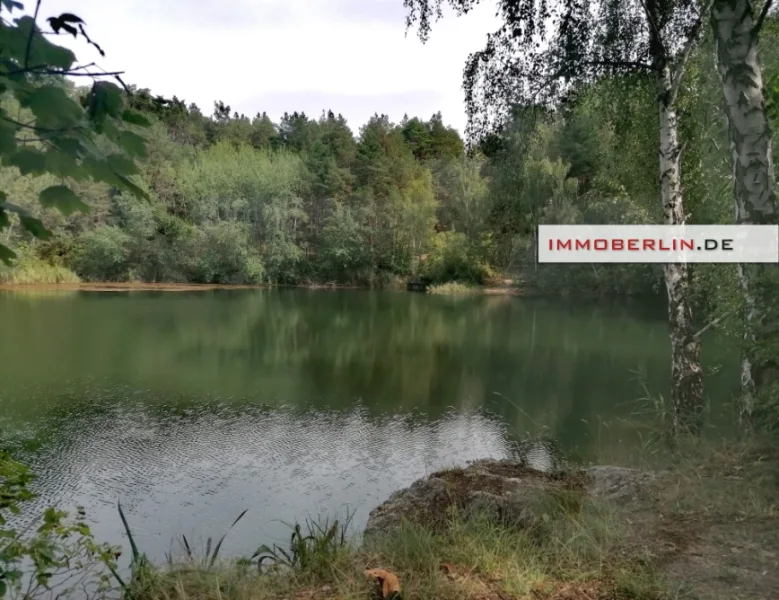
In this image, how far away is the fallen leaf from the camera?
7.34 feet

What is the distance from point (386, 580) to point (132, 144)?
1.83 metres

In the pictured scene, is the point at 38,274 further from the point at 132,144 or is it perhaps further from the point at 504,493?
the point at 132,144

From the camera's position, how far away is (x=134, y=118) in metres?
1.25

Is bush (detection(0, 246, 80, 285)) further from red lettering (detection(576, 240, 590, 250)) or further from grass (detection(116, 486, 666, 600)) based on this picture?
grass (detection(116, 486, 666, 600))

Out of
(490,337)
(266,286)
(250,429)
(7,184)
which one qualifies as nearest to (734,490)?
(250,429)

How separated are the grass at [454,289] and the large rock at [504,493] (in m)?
27.6

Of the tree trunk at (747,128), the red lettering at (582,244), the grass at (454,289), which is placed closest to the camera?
the tree trunk at (747,128)

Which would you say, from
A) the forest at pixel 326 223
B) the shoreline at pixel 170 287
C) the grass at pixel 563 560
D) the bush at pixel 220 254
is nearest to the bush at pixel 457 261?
the forest at pixel 326 223

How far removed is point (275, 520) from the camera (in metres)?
5.51

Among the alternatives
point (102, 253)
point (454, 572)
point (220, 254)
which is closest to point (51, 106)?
point (454, 572)

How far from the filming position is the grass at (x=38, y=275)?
2911cm

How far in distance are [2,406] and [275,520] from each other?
6027 mm

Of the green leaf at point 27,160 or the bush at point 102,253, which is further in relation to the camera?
the bush at point 102,253

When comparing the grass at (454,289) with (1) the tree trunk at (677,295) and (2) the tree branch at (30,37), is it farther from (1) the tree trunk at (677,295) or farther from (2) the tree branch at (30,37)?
(2) the tree branch at (30,37)
